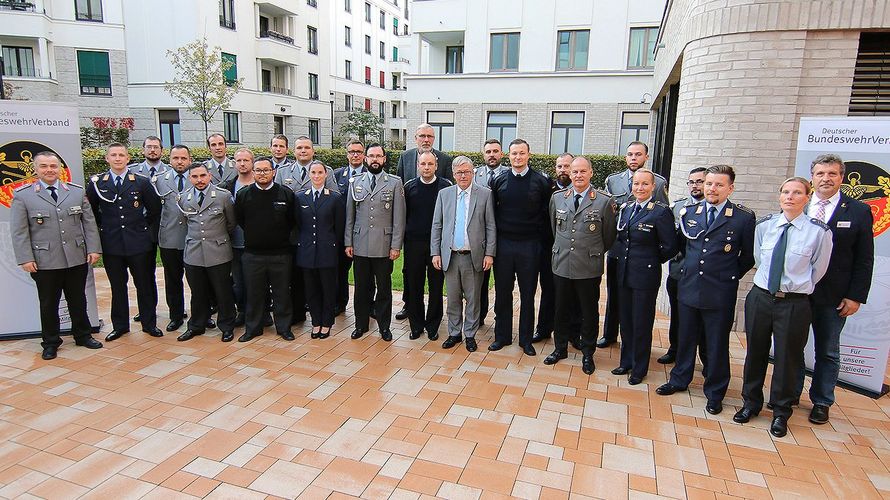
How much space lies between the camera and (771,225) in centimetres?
373

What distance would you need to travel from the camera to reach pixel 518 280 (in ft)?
17.0

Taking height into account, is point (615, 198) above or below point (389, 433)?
above

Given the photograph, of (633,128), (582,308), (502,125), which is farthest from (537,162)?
(582,308)

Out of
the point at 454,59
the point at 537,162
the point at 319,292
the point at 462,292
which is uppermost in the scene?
the point at 454,59

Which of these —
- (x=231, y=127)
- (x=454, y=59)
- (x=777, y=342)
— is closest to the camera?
(x=777, y=342)

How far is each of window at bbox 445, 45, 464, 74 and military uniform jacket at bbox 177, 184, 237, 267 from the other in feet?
59.9

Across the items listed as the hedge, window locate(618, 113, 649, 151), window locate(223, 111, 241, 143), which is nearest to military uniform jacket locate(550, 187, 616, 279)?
the hedge

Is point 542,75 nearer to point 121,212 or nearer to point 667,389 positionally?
point 121,212

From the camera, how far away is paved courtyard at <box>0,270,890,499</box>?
312cm

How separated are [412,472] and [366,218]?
9.13 feet

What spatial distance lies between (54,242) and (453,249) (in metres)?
3.66

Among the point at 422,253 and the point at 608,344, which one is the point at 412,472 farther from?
the point at 608,344

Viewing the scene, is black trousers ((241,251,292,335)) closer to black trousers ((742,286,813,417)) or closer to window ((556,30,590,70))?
black trousers ((742,286,813,417))

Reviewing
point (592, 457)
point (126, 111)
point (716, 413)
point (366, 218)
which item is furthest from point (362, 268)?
point (126, 111)
